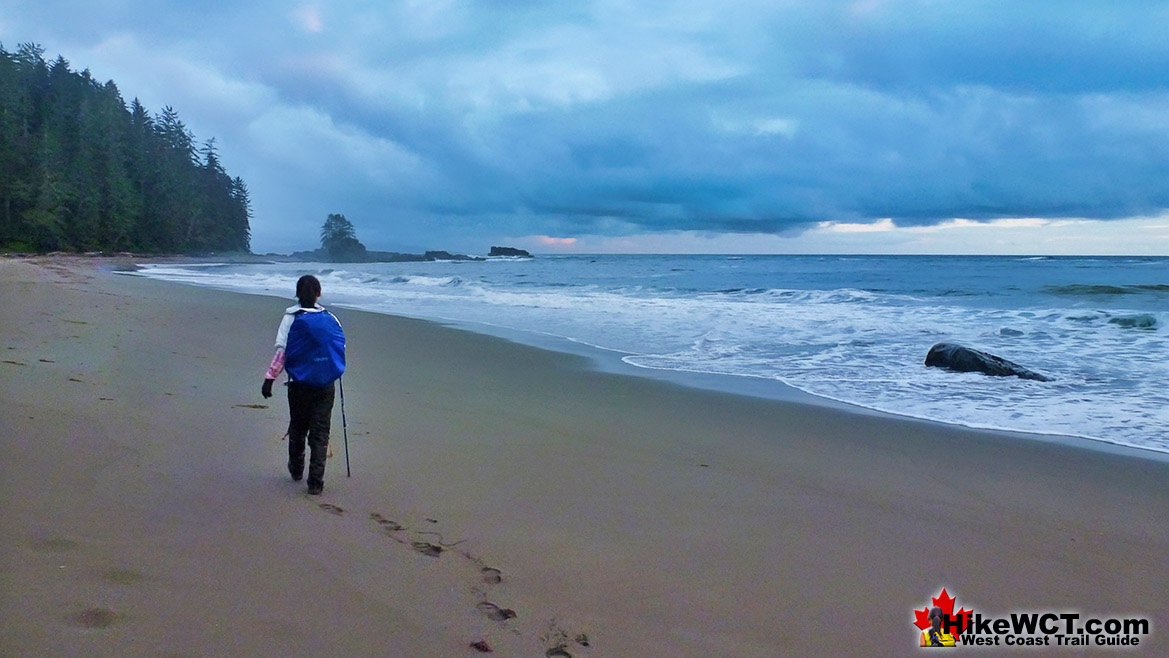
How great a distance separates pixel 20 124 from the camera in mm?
54156

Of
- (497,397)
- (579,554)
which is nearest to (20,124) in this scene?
(497,397)

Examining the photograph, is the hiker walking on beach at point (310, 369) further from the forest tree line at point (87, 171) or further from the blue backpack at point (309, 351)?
the forest tree line at point (87, 171)

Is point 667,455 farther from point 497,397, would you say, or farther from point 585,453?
point 497,397

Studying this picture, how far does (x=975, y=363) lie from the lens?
958cm

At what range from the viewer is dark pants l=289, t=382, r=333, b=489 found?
4.07 meters

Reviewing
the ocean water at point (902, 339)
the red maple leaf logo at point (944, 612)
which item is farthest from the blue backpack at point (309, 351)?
the ocean water at point (902, 339)

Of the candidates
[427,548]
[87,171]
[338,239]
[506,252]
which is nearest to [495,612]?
[427,548]

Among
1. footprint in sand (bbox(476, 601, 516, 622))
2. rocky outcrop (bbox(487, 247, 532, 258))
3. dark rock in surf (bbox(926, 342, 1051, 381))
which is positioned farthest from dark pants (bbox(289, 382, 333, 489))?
rocky outcrop (bbox(487, 247, 532, 258))

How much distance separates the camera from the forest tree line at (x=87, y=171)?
162ft

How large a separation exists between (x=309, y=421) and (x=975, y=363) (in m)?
9.22

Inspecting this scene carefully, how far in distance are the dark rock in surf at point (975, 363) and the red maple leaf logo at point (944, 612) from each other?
7415 millimetres

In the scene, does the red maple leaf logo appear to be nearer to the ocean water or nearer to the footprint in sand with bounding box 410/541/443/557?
the footprint in sand with bounding box 410/541/443/557

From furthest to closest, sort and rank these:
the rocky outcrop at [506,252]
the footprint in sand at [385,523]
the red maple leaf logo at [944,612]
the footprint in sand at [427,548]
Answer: the rocky outcrop at [506,252] < the footprint in sand at [385,523] < the footprint in sand at [427,548] < the red maple leaf logo at [944,612]

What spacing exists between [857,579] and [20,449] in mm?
4892
